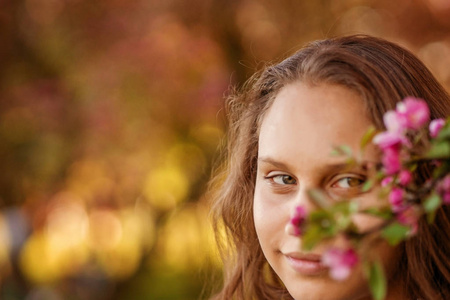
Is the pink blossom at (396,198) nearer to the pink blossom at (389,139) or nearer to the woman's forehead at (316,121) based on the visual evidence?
the pink blossom at (389,139)

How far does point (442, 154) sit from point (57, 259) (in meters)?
4.98

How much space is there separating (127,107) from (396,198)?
3.67 meters

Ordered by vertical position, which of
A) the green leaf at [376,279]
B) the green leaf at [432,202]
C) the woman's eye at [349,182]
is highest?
the woman's eye at [349,182]

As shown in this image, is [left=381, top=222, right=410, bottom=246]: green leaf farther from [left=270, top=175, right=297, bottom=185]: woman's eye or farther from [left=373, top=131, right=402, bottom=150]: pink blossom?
[left=270, top=175, right=297, bottom=185]: woman's eye

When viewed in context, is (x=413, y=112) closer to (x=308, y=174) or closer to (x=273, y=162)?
(x=308, y=174)

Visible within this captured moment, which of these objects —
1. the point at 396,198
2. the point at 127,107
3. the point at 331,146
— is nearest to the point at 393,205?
the point at 396,198

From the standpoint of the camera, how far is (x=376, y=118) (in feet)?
4.92

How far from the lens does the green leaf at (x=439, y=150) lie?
87 centimetres

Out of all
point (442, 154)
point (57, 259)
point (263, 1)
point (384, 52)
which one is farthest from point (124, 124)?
point (442, 154)

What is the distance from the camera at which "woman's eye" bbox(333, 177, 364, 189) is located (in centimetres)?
147

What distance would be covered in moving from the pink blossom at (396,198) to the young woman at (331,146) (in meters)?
0.39

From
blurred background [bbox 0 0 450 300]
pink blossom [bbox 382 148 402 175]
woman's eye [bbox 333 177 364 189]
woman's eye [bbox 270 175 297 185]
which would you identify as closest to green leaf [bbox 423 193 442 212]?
pink blossom [bbox 382 148 402 175]

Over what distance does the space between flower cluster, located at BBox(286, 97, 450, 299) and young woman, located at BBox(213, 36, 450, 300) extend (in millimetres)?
398

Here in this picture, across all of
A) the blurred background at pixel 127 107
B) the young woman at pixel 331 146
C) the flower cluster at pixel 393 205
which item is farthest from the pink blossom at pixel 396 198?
the blurred background at pixel 127 107
